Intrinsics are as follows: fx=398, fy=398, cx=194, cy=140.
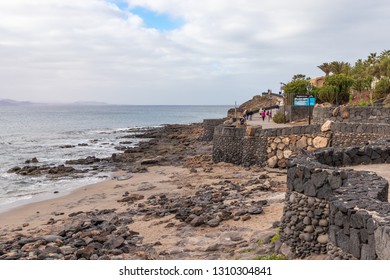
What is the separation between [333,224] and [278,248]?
1.82 m

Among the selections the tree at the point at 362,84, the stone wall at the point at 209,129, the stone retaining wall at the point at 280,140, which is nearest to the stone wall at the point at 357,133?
the stone retaining wall at the point at 280,140

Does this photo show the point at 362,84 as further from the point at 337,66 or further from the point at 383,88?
the point at 337,66

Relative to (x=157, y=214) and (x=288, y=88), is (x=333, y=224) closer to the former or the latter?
(x=157, y=214)

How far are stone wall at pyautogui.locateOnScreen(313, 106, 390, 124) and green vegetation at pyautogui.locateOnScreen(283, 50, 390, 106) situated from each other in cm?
880

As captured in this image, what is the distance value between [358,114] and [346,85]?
49.3 feet

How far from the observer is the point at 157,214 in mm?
12820

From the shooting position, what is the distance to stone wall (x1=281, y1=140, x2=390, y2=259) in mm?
5176

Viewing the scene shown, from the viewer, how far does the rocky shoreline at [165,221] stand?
918 cm

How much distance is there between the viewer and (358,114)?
19.4 metres

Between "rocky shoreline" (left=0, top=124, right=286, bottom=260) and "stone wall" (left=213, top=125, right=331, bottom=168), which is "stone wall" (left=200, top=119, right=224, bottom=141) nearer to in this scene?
"stone wall" (left=213, top=125, right=331, bottom=168)

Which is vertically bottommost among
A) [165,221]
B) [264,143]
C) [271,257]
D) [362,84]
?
[165,221]

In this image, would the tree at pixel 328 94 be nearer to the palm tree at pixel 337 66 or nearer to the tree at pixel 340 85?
the tree at pixel 340 85

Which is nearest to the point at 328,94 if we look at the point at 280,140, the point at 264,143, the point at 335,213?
the point at 264,143

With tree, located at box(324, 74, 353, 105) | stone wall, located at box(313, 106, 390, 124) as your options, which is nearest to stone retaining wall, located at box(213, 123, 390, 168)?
stone wall, located at box(313, 106, 390, 124)
